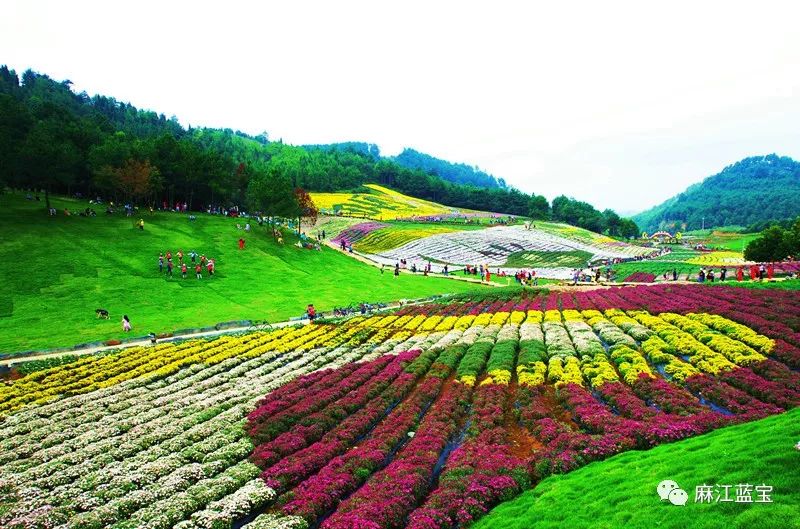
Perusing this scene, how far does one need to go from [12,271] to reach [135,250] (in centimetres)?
1355

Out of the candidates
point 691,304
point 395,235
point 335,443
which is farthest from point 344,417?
point 395,235

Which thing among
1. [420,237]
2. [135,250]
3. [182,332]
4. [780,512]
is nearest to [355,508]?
[780,512]

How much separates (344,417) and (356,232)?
94958 millimetres

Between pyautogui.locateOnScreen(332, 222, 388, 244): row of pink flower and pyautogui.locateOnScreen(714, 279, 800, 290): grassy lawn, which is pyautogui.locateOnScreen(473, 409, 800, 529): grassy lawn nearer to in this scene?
pyautogui.locateOnScreen(714, 279, 800, 290): grassy lawn

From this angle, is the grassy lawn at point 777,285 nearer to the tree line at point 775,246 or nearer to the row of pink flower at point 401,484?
the row of pink flower at point 401,484

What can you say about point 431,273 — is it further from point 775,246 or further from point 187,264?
point 775,246

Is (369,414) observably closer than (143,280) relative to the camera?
Yes

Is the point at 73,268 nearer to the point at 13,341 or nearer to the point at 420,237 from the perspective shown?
the point at 13,341

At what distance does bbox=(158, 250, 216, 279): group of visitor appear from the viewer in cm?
5766

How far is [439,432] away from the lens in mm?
21000

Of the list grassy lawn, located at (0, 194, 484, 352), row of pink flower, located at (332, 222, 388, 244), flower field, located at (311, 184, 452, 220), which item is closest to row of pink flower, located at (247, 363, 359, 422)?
grassy lawn, located at (0, 194, 484, 352)

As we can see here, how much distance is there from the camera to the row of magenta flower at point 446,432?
53.0 feet

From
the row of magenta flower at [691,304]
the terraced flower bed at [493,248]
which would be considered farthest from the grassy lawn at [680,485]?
the terraced flower bed at [493,248]

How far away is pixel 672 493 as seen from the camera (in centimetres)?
1261
